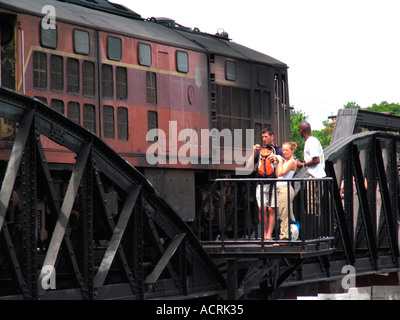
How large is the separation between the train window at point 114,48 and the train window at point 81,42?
0.59 m

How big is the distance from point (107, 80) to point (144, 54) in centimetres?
134

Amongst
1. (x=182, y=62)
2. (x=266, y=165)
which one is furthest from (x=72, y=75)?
(x=266, y=165)

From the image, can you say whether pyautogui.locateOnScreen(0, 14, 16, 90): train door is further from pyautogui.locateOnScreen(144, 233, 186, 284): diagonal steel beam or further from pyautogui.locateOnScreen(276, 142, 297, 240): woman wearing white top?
pyautogui.locateOnScreen(276, 142, 297, 240): woman wearing white top

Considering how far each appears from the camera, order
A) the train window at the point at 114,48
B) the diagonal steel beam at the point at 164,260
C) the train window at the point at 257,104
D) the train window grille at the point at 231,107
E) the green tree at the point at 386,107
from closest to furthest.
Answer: the diagonal steel beam at the point at 164,260 < the train window at the point at 114,48 < the train window grille at the point at 231,107 < the train window at the point at 257,104 < the green tree at the point at 386,107

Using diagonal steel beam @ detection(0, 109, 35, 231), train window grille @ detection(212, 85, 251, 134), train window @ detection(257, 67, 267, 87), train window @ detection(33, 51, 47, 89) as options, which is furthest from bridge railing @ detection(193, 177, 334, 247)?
train window @ detection(257, 67, 267, 87)

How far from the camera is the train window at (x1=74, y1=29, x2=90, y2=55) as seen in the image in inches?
569

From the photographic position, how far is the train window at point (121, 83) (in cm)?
1537

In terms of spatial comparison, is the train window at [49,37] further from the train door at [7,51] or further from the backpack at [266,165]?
the backpack at [266,165]

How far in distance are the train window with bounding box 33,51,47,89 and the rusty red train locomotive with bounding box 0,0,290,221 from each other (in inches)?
0.7

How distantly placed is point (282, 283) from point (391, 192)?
209 inches

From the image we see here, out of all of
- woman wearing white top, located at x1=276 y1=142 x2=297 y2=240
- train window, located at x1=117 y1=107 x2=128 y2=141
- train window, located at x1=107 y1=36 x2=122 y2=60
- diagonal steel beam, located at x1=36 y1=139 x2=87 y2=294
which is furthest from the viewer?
train window, located at x1=117 y1=107 x2=128 y2=141

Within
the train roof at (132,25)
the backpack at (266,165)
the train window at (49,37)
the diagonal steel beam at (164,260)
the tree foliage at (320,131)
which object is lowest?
the diagonal steel beam at (164,260)

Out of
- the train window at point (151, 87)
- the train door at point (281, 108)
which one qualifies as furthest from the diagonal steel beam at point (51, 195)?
the train door at point (281, 108)

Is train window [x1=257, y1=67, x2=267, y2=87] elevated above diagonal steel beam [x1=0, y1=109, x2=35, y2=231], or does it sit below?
above
